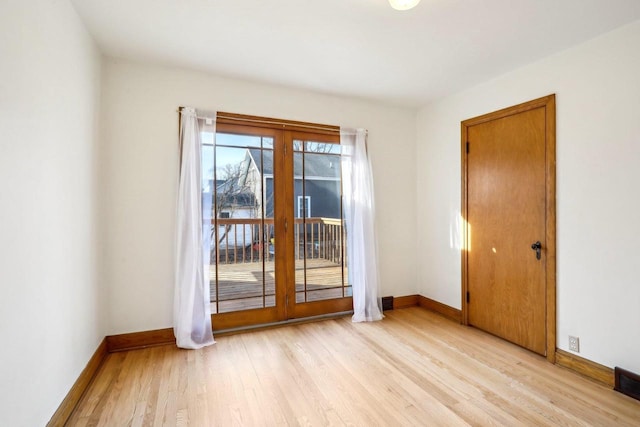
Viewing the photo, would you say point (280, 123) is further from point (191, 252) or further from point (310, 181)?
point (191, 252)

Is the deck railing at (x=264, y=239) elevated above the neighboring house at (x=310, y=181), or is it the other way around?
the neighboring house at (x=310, y=181)

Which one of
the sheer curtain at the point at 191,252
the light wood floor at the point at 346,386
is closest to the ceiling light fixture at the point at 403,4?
the sheer curtain at the point at 191,252

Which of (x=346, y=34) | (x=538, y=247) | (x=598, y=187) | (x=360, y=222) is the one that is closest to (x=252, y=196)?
(x=360, y=222)

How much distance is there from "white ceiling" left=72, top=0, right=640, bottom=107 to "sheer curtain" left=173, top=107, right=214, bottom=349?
2.17ft

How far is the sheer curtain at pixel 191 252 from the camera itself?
274 centimetres

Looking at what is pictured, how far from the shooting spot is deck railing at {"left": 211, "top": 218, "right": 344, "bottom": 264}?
3.12 metres

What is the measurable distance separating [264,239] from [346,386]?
5.44ft

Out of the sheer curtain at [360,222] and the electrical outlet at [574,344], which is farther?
the sheer curtain at [360,222]

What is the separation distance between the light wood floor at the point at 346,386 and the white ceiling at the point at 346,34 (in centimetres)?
256

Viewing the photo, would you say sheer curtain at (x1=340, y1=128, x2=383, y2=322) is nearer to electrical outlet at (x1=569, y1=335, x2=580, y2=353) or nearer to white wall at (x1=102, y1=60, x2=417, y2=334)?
white wall at (x1=102, y1=60, x2=417, y2=334)

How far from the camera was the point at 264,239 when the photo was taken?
129 inches

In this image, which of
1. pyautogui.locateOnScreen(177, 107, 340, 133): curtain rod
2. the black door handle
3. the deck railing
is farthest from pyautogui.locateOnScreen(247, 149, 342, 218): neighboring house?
the black door handle

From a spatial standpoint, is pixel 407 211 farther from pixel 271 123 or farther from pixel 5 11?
pixel 5 11

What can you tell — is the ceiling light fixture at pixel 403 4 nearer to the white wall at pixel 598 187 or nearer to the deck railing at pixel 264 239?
the white wall at pixel 598 187
